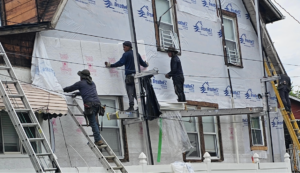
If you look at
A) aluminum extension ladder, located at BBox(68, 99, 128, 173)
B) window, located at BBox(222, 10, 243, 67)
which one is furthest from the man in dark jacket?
aluminum extension ladder, located at BBox(68, 99, 128, 173)

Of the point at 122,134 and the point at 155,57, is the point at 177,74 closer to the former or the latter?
the point at 155,57

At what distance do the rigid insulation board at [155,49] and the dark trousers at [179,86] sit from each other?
15.8 inches

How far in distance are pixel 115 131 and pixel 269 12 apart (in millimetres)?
9945

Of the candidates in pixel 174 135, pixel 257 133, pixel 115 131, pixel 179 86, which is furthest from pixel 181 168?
pixel 257 133

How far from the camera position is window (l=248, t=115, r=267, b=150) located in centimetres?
1909

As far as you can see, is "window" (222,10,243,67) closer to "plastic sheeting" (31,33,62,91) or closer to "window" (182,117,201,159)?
"window" (182,117,201,159)

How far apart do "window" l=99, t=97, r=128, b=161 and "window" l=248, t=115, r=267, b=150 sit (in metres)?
6.25

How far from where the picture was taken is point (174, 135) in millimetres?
15422

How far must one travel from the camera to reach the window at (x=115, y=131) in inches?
550

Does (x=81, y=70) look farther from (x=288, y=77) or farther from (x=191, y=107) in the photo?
(x=288, y=77)

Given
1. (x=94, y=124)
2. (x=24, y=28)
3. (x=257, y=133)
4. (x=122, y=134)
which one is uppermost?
(x=24, y=28)

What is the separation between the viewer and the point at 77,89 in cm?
1228

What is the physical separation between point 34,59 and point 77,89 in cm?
115

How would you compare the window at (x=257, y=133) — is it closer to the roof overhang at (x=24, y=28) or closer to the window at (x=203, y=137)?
the window at (x=203, y=137)
